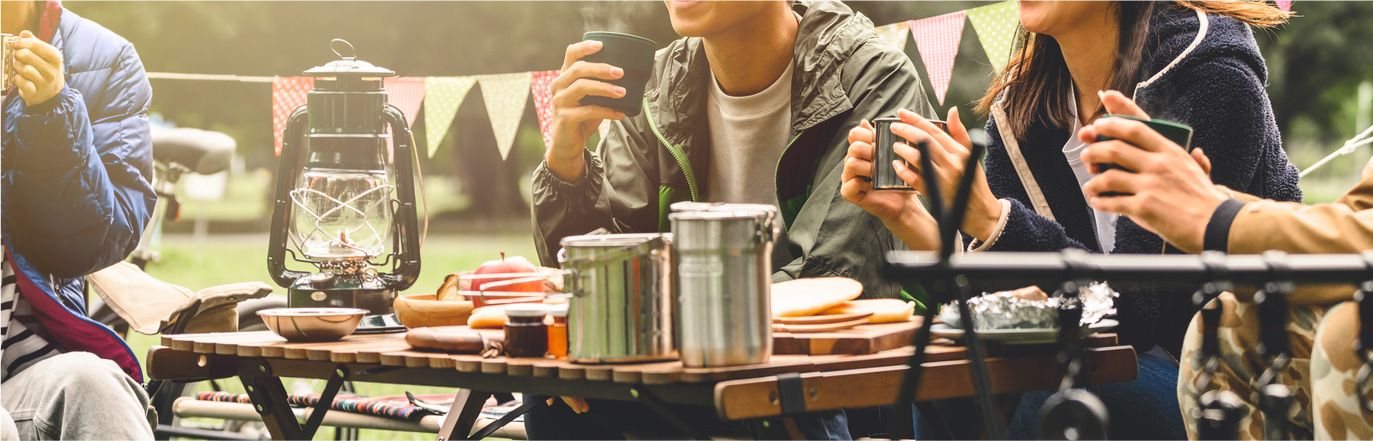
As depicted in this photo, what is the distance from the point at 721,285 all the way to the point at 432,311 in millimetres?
884

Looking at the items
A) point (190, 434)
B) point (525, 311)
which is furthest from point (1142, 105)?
point (190, 434)

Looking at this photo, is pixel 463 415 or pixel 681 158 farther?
pixel 681 158

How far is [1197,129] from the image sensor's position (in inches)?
71.1

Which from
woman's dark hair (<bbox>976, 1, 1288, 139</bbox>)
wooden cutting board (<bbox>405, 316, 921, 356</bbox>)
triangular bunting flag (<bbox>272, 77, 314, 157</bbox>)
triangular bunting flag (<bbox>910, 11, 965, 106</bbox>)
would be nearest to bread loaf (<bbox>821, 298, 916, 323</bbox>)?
wooden cutting board (<bbox>405, 316, 921, 356</bbox>)

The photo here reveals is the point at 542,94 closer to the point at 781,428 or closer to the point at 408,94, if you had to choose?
the point at 408,94

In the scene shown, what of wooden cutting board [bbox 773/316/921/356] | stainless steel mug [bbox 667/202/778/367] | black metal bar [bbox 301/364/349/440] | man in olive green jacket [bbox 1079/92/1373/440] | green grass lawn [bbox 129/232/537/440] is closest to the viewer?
man in olive green jacket [bbox 1079/92/1373/440]

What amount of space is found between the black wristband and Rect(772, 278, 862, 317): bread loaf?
538 millimetres

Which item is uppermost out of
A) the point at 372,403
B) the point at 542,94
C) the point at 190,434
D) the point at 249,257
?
the point at 542,94

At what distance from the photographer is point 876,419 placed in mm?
2348

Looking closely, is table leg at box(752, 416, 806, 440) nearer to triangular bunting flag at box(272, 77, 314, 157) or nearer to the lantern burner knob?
the lantern burner knob

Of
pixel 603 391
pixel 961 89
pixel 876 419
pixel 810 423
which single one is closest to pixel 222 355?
pixel 603 391

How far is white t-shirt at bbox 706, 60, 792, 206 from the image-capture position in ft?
8.40

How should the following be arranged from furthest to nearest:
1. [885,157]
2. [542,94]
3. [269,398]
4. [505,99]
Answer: [505,99] → [542,94] → [269,398] → [885,157]

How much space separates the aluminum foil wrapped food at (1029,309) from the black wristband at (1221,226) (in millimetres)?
240
